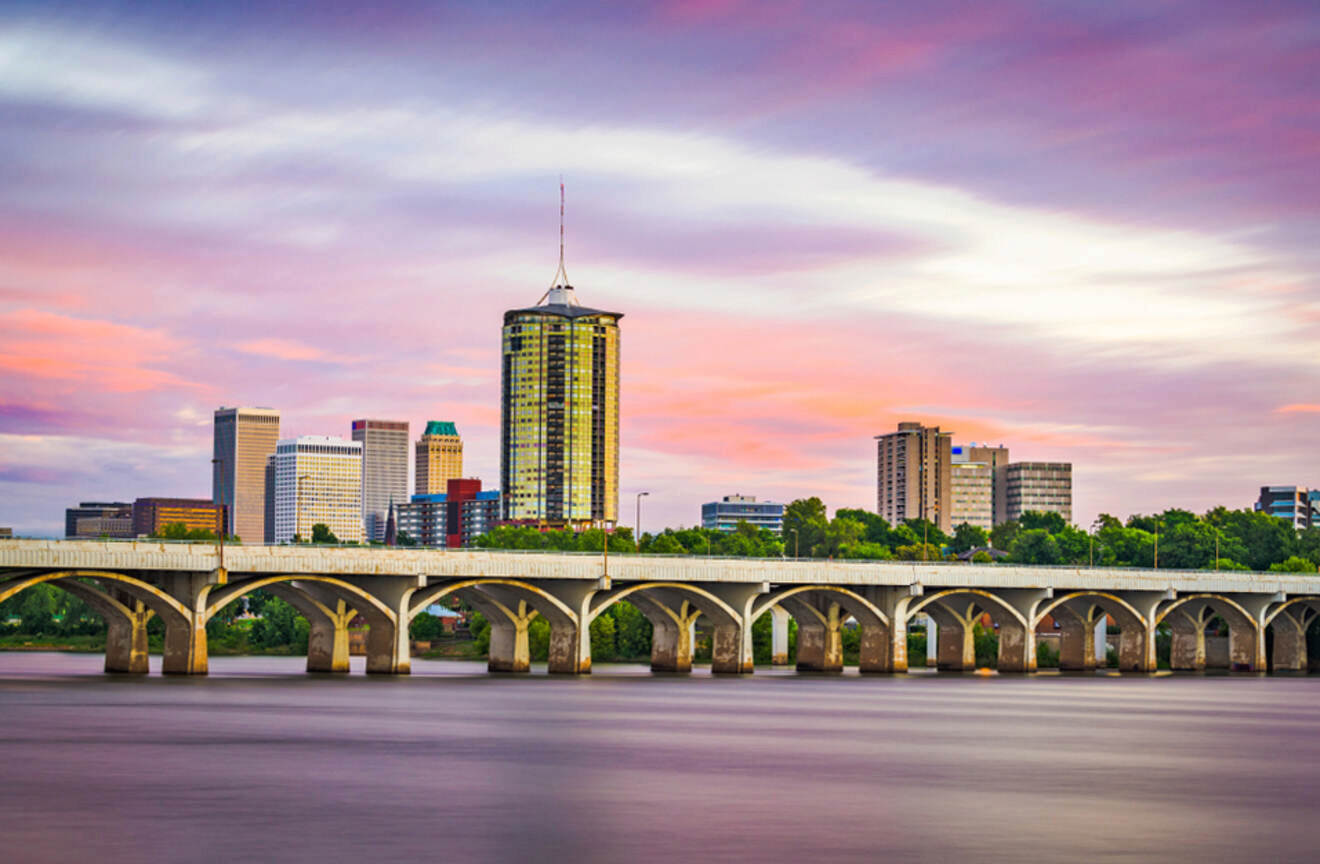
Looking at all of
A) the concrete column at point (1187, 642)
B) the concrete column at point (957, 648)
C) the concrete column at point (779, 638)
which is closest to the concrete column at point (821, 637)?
the concrete column at point (957, 648)

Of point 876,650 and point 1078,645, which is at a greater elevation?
point 876,650

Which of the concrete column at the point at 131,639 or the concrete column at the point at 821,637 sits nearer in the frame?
the concrete column at the point at 131,639

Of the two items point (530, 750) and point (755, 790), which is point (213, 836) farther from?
point (530, 750)

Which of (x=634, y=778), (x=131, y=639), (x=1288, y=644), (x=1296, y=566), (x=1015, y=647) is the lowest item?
(x=1288, y=644)

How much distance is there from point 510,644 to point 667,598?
1175cm

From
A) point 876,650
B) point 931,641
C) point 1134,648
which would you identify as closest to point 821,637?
point 876,650

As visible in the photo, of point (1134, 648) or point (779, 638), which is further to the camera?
point (779, 638)

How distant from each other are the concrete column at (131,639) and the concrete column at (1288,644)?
10295 cm

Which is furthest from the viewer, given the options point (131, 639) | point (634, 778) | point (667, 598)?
point (667, 598)

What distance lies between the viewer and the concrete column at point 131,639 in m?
107

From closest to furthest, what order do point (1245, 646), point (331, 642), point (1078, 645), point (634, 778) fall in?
point (634, 778)
point (331, 642)
point (1078, 645)
point (1245, 646)

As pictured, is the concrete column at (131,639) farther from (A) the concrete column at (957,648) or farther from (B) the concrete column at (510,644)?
(A) the concrete column at (957,648)

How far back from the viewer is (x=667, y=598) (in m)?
127

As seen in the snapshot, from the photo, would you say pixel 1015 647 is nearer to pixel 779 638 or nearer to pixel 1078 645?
pixel 1078 645
